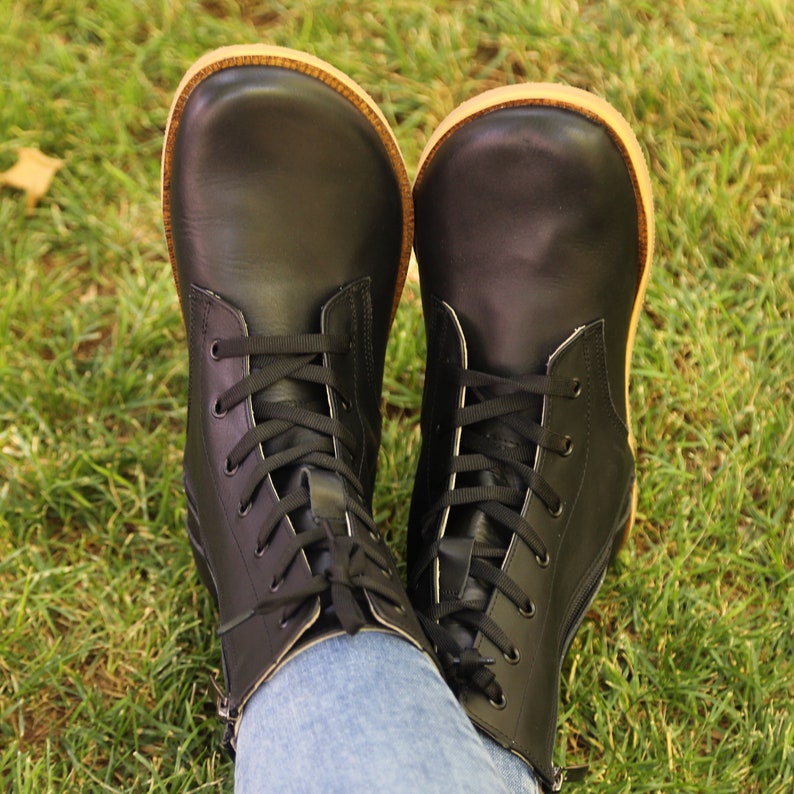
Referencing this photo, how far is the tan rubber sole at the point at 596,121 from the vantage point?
1265 millimetres

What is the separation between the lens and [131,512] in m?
1.43

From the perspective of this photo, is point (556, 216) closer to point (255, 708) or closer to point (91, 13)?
point (255, 708)

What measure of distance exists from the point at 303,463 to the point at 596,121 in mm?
632

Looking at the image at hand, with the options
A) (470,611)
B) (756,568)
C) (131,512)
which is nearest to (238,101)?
(131,512)

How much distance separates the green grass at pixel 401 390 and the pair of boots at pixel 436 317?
0.14m

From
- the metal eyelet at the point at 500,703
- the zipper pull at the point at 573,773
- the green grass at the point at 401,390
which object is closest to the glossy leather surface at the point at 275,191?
the green grass at the point at 401,390

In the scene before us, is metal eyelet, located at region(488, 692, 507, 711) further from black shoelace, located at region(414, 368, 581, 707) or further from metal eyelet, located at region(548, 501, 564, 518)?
metal eyelet, located at region(548, 501, 564, 518)

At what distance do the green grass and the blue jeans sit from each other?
376 mm

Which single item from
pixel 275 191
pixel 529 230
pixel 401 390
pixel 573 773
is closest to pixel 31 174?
pixel 275 191

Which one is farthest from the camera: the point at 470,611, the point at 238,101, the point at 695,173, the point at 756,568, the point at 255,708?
the point at 695,173

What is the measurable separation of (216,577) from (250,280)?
1.38 feet

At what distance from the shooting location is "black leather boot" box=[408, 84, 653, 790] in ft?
4.01

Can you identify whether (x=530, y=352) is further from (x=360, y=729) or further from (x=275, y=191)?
(x=360, y=729)

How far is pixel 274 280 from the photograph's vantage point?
4.25ft
